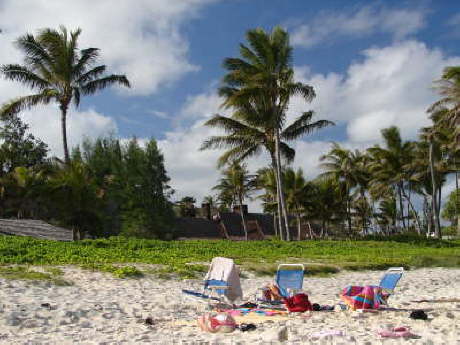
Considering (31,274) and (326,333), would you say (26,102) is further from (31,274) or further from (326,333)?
(326,333)

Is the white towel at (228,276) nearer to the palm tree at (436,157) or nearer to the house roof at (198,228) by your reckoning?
the palm tree at (436,157)

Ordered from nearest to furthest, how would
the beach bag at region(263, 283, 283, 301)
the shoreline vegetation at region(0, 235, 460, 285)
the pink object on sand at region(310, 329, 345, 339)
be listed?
the pink object on sand at region(310, 329, 345, 339)
the beach bag at region(263, 283, 283, 301)
the shoreline vegetation at region(0, 235, 460, 285)

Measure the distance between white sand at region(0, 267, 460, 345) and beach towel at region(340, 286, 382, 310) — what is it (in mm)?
233

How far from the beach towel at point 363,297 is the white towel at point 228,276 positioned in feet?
5.39

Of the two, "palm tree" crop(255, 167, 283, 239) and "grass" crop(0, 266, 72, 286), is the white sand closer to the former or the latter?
"grass" crop(0, 266, 72, 286)

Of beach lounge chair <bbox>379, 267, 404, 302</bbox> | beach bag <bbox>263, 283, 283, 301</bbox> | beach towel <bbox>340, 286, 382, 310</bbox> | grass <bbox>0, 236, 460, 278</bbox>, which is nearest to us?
beach towel <bbox>340, 286, 382, 310</bbox>

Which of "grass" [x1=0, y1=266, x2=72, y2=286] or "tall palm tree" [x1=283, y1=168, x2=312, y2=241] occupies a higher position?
"tall palm tree" [x1=283, y1=168, x2=312, y2=241]

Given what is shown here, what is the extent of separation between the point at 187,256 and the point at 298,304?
26.4 ft

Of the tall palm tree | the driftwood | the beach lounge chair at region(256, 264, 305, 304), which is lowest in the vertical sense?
the beach lounge chair at region(256, 264, 305, 304)

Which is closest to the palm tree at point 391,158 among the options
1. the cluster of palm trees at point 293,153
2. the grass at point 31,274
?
the cluster of palm trees at point 293,153

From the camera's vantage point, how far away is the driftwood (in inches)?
755

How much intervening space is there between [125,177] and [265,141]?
754 centimetres

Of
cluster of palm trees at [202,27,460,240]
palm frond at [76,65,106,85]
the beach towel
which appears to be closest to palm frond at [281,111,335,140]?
cluster of palm trees at [202,27,460,240]

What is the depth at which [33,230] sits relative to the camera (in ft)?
65.0
